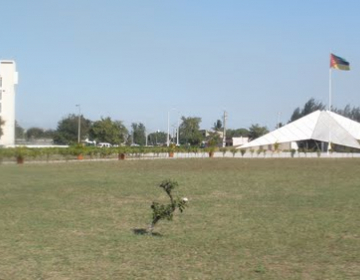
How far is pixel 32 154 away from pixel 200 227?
32670 millimetres

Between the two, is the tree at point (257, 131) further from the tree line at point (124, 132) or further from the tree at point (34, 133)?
the tree at point (34, 133)

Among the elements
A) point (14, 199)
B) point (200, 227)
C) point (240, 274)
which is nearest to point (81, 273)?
point (240, 274)

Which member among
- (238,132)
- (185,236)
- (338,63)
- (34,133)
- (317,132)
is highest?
(338,63)

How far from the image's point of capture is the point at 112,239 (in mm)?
8258

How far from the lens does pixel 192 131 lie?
322 ft

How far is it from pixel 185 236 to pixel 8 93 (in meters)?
68.9

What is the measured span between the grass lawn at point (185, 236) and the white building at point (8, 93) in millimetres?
57040

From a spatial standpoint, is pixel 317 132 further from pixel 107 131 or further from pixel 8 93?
pixel 8 93

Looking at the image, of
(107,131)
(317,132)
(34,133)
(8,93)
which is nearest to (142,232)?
(317,132)

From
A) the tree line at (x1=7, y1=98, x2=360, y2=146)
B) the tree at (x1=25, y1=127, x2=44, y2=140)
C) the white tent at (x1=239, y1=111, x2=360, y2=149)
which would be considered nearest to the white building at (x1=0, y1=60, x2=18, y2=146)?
the tree line at (x1=7, y1=98, x2=360, y2=146)

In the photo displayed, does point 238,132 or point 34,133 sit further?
point 238,132

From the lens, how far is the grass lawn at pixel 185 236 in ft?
20.5

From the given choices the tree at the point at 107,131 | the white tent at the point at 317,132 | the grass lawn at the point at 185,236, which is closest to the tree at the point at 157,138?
the tree at the point at 107,131

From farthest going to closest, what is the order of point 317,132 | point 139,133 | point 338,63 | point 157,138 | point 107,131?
point 157,138
point 139,133
point 107,131
point 317,132
point 338,63
